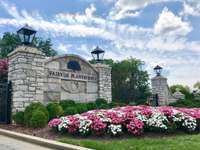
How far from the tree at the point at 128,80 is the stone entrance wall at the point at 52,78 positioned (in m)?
12.0

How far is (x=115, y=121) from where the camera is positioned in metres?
7.90

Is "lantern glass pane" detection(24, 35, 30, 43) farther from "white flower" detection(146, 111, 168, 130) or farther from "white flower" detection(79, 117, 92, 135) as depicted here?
"white flower" detection(146, 111, 168, 130)

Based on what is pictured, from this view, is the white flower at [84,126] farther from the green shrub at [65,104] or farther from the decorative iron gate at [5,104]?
the decorative iron gate at [5,104]

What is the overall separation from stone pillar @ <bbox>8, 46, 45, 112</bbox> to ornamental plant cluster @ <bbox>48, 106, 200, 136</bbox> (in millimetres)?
3000

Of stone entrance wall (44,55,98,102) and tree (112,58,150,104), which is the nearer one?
stone entrance wall (44,55,98,102)

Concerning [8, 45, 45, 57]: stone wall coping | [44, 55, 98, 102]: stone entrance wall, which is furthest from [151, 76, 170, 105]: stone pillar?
[8, 45, 45, 57]: stone wall coping

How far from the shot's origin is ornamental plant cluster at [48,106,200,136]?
7730mm

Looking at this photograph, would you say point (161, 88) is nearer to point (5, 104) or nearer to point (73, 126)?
point (5, 104)

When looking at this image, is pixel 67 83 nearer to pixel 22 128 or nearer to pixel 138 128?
pixel 22 128

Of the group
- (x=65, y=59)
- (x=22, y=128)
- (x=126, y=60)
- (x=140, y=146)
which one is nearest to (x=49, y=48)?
(x=126, y=60)

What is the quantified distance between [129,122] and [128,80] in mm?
20828

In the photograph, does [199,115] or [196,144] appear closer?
[196,144]

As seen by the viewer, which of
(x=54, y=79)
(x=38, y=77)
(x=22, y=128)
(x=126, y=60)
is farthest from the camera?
(x=126, y=60)

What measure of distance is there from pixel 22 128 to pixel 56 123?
6.73 ft
